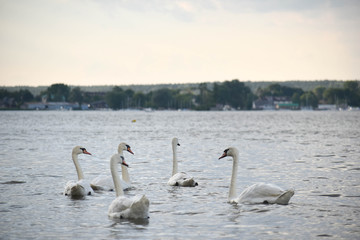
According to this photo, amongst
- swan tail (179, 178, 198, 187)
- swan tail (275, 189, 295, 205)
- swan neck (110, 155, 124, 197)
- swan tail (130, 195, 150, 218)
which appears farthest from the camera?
swan tail (179, 178, 198, 187)

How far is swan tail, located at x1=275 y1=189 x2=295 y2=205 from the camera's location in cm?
1506

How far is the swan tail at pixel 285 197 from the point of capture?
15.1 metres

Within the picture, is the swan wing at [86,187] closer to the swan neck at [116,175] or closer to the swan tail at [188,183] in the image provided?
the swan neck at [116,175]

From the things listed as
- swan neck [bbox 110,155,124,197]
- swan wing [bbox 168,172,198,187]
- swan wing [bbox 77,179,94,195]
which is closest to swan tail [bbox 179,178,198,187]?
swan wing [bbox 168,172,198,187]

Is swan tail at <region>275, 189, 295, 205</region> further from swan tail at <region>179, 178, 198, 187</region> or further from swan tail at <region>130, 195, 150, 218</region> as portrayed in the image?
swan tail at <region>179, 178, 198, 187</region>

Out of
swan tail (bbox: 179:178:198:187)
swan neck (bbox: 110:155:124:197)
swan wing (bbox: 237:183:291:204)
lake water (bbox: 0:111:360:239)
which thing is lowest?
lake water (bbox: 0:111:360:239)

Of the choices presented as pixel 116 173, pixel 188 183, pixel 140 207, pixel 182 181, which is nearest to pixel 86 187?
pixel 116 173

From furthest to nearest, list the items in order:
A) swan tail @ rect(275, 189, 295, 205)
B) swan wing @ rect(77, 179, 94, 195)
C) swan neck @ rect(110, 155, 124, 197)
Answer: swan wing @ rect(77, 179, 94, 195) < swan tail @ rect(275, 189, 295, 205) < swan neck @ rect(110, 155, 124, 197)

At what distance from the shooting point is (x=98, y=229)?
12641 millimetres

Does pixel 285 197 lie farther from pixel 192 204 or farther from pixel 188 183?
pixel 188 183

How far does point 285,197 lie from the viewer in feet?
49.8

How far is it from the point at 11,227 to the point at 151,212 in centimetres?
344

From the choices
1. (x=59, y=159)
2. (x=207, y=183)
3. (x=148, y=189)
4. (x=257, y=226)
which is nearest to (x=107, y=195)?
(x=148, y=189)

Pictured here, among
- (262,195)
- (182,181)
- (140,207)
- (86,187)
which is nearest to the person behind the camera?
(140,207)
